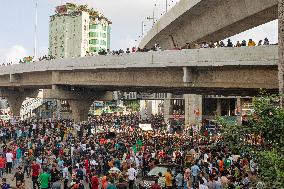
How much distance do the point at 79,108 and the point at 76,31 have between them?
314 ft

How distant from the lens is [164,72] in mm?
28344

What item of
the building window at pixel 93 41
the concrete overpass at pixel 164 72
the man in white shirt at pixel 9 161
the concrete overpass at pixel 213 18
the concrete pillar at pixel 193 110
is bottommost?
the man in white shirt at pixel 9 161

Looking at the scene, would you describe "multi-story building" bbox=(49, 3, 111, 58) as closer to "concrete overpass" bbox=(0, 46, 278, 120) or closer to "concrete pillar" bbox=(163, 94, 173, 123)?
"concrete pillar" bbox=(163, 94, 173, 123)

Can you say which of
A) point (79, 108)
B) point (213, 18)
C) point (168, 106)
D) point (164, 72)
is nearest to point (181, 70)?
point (164, 72)

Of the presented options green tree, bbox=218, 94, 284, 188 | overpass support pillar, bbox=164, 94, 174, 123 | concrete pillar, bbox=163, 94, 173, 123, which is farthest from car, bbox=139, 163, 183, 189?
concrete pillar, bbox=163, 94, 173, 123

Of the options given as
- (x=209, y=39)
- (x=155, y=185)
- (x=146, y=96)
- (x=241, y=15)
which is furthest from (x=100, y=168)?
(x=146, y=96)

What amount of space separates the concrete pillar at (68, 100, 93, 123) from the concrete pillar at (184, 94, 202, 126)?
13.3 meters

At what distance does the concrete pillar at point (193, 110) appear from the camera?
52144mm

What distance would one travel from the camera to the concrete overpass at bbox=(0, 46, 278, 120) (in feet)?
74.0

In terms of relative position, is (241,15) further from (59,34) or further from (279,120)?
(59,34)

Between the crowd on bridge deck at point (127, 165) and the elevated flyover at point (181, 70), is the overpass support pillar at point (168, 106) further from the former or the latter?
the crowd on bridge deck at point (127, 165)

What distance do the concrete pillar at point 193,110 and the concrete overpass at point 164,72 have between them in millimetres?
13802

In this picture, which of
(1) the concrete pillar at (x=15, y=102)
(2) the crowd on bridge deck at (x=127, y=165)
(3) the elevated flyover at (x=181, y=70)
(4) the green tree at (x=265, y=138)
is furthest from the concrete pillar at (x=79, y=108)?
(4) the green tree at (x=265, y=138)

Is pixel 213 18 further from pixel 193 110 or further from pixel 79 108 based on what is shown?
pixel 193 110
